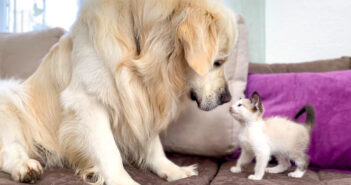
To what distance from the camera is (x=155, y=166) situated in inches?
58.7

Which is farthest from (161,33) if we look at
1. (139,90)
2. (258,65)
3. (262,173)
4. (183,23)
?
(258,65)

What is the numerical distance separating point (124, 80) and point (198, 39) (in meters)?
0.31

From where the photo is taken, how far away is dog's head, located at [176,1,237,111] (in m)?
1.16

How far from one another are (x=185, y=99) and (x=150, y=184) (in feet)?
1.23

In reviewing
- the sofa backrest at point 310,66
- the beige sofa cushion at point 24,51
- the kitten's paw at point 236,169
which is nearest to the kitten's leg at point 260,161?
the kitten's paw at point 236,169

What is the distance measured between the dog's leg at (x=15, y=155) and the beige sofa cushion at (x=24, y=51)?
664mm

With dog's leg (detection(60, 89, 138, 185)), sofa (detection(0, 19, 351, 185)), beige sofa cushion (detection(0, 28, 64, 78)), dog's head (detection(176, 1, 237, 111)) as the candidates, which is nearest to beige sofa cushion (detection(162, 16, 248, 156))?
sofa (detection(0, 19, 351, 185))

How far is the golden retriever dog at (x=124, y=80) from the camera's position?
1229mm

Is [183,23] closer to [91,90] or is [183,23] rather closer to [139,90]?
[139,90]

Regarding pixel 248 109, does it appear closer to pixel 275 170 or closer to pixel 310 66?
pixel 275 170

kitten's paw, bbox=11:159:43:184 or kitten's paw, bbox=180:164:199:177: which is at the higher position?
kitten's paw, bbox=11:159:43:184

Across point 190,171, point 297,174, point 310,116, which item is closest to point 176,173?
point 190,171

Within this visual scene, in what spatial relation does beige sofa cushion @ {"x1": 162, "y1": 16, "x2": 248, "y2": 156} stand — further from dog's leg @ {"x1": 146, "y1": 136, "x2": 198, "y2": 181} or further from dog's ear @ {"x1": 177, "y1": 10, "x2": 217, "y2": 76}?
dog's ear @ {"x1": 177, "y1": 10, "x2": 217, "y2": 76}

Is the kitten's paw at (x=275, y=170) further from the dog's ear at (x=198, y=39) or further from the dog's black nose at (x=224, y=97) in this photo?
the dog's ear at (x=198, y=39)
